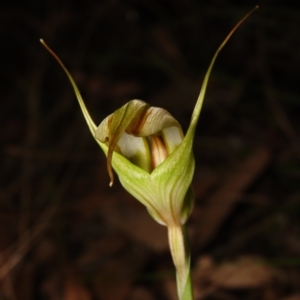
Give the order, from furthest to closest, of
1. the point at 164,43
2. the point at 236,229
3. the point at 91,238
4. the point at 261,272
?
1. the point at 164,43
2. the point at 91,238
3. the point at 236,229
4. the point at 261,272

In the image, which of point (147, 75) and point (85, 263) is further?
point (147, 75)

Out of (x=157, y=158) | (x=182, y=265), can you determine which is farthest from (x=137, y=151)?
(x=182, y=265)

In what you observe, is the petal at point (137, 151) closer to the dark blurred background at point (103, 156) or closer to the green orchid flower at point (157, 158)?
the green orchid flower at point (157, 158)

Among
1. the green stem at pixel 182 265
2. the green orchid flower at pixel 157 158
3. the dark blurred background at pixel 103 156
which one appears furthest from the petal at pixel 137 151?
the dark blurred background at pixel 103 156

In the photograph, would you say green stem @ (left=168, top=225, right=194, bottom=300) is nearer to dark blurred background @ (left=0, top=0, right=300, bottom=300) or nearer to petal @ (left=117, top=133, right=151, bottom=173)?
petal @ (left=117, top=133, right=151, bottom=173)

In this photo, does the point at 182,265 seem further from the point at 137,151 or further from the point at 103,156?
the point at 103,156

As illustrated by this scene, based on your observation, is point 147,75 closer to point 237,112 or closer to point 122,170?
point 237,112

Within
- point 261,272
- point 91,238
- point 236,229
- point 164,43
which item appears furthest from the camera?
point 164,43

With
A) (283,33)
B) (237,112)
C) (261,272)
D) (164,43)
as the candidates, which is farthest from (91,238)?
(283,33)
